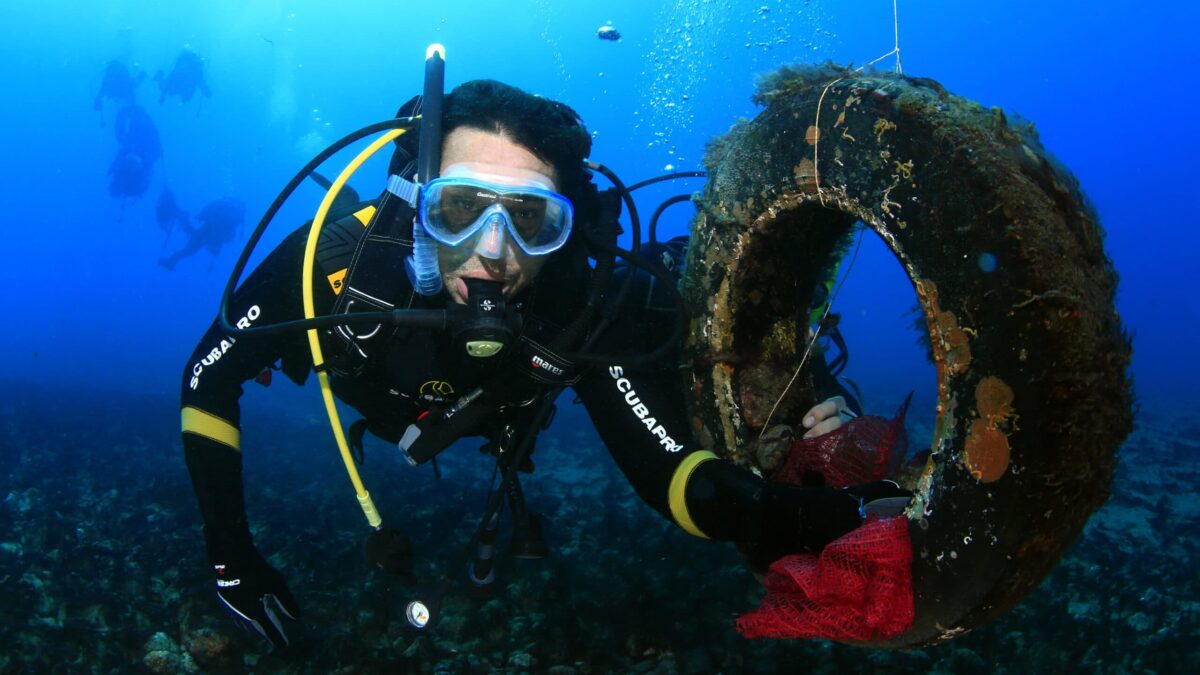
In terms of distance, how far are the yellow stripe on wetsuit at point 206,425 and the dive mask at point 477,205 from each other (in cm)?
164

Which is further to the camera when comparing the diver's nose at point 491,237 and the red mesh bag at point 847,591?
the diver's nose at point 491,237

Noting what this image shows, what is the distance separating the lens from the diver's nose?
9.97 ft

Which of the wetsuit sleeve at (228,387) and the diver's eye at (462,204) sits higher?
the diver's eye at (462,204)

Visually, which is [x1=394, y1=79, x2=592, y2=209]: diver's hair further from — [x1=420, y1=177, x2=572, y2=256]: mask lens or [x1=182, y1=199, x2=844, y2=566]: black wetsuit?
[x1=182, y1=199, x2=844, y2=566]: black wetsuit

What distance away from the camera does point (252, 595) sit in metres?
3.20

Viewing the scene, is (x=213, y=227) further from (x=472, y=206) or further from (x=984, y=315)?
(x=984, y=315)

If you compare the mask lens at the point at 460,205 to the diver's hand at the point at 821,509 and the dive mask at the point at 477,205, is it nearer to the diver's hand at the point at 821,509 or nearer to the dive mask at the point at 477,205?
the dive mask at the point at 477,205

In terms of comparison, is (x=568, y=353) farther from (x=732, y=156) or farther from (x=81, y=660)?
(x=81, y=660)

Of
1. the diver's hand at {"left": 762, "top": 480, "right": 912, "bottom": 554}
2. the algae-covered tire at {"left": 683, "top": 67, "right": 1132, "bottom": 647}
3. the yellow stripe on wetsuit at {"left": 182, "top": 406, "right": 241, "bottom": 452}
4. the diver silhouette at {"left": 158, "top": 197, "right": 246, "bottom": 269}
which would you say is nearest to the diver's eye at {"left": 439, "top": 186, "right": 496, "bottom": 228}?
the algae-covered tire at {"left": 683, "top": 67, "right": 1132, "bottom": 647}

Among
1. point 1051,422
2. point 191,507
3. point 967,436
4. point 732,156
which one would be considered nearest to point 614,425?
point 732,156

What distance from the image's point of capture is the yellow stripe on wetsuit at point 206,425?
3.26m

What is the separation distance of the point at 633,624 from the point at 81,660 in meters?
3.40

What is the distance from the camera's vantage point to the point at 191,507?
22.5 feet

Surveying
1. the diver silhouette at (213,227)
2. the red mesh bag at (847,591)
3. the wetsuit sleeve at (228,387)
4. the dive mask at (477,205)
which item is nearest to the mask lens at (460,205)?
the dive mask at (477,205)
